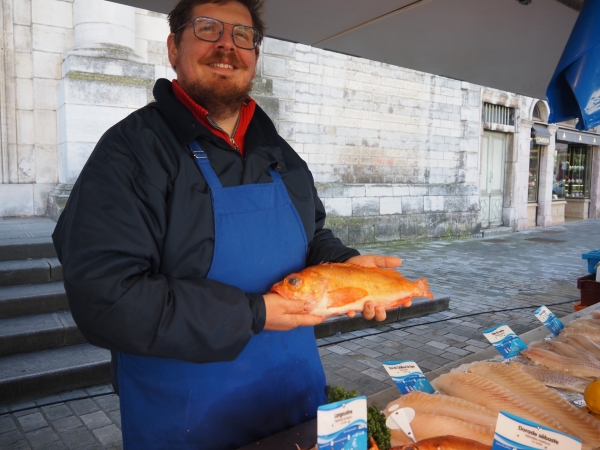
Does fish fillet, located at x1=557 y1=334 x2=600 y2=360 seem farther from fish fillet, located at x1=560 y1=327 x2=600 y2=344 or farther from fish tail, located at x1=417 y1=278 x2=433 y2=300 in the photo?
fish tail, located at x1=417 y1=278 x2=433 y2=300

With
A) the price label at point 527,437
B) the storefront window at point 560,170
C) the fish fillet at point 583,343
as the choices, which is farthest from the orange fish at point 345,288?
the storefront window at point 560,170

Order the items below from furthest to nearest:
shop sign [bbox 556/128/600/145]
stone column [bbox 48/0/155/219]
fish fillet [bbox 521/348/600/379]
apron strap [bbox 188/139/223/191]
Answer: shop sign [bbox 556/128/600/145] < stone column [bbox 48/0/155/219] < fish fillet [bbox 521/348/600/379] < apron strap [bbox 188/139/223/191]

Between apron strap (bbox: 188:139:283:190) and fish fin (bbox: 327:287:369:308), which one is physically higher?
apron strap (bbox: 188:139:283:190)

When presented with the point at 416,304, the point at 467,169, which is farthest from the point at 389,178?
the point at 416,304

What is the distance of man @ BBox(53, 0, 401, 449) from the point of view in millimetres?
1385

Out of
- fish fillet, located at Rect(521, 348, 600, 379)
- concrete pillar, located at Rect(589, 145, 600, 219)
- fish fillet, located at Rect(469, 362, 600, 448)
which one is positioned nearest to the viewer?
fish fillet, located at Rect(469, 362, 600, 448)

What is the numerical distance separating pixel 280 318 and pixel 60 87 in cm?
702

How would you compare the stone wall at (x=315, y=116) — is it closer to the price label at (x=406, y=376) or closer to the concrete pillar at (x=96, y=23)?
the concrete pillar at (x=96, y=23)

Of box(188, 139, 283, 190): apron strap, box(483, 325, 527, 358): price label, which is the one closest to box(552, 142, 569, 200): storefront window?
box(483, 325, 527, 358): price label

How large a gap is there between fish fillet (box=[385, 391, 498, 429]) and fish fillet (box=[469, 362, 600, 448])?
0.99 ft

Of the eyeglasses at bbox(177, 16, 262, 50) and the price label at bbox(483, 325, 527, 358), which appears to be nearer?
the eyeglasses at bbox(177, 16, 262, 50)

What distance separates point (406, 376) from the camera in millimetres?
1959

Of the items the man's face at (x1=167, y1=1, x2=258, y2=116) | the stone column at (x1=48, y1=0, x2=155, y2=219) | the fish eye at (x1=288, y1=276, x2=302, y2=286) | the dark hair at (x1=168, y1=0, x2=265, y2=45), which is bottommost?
the fish eye at (x1=288, y1=276, x2=302, y2=286)

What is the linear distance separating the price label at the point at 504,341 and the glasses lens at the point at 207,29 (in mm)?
2035
